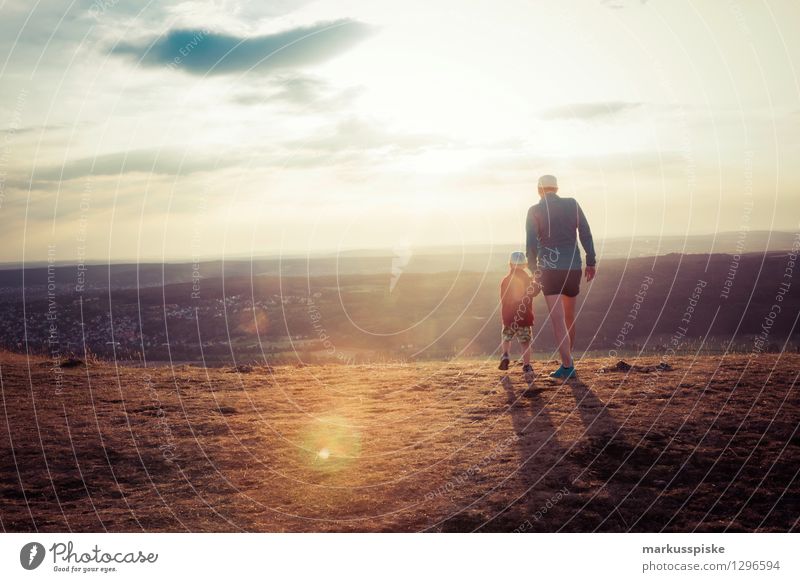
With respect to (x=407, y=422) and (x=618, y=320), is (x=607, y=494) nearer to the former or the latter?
(x=407, y=422)

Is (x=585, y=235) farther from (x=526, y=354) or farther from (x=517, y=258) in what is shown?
(x=526, y=354)

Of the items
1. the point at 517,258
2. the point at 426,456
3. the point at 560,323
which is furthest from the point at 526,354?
the point at 426,456

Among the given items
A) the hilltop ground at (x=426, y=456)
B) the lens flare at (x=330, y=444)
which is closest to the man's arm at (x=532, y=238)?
the hilltop ground at (x=426, y=456)

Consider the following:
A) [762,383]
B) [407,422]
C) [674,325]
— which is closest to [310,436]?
Result: [407,422]

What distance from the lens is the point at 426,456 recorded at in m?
8.26

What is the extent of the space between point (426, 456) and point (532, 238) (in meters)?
4.38

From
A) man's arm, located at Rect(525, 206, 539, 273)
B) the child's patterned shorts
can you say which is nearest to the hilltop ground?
the child's patterned shorts

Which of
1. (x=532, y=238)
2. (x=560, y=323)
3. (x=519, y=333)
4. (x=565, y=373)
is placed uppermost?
(x=532, y=238)

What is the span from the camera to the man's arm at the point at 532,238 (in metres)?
11.1

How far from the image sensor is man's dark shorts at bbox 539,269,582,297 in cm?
1083

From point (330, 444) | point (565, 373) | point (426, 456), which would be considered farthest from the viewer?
point (565, 373)

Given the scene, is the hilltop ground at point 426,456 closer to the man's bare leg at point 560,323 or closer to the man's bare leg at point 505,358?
the man's bare leg at point 560,323

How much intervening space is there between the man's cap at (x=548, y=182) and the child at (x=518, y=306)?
1.67 meters

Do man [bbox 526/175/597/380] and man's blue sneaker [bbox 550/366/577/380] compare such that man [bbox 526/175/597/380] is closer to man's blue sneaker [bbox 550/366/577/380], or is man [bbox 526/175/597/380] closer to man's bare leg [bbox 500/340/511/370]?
man's blue sneaker [bbox 550/366/577/380]
